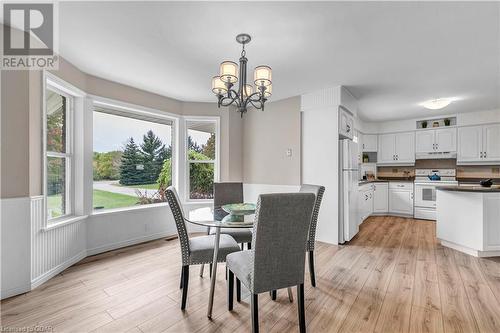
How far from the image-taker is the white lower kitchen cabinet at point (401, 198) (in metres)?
5.90

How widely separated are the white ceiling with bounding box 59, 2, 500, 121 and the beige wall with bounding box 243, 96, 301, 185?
67 centimetres

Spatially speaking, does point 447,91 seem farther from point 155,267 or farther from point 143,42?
point 155,267

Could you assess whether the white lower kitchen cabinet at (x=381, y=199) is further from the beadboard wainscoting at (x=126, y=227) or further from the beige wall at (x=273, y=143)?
the beadboard wainscoting at (x=126, y=227)

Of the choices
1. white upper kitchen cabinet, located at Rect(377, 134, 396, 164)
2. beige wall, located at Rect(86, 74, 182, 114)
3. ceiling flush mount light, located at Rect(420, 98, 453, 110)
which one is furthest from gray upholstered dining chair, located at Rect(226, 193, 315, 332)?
white upper kitchen cabinet, located at Rect(377, 134, 396, 164)

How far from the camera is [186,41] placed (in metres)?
2.43

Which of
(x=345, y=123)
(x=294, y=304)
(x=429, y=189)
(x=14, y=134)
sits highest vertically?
(x=345, y=123)

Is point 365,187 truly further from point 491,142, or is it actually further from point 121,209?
point 121,209

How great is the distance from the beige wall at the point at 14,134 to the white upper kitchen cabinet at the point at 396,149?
23.5ft

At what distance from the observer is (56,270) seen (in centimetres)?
272

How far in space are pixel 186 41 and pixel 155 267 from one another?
260cm

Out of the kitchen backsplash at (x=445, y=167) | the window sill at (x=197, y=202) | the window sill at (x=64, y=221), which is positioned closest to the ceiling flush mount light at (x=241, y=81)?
the window sill at (x=64, y=221)

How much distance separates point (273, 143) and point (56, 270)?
359 cm

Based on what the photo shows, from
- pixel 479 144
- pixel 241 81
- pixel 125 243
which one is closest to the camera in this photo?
pixel 241 81

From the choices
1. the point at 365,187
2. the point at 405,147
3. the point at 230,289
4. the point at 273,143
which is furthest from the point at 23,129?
the point at 405,147
